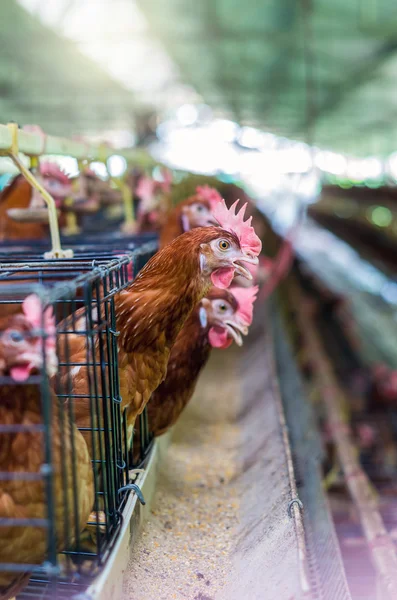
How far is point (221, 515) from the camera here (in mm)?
2115

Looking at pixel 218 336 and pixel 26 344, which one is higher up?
pixel 218 336

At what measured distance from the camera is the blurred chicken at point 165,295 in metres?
1.69

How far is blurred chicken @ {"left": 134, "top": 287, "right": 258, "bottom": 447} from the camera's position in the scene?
7.43ft

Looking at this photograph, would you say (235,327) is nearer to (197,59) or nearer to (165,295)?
(165,295)

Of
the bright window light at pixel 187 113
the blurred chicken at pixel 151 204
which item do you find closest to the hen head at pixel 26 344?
the blurred chicken at pixel 151 204

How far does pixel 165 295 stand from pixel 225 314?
637mm

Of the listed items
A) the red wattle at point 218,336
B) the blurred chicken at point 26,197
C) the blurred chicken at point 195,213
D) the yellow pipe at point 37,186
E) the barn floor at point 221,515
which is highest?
the blurred chicken at point 26,197

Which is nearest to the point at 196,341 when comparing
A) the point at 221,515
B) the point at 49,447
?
the point at 221,515

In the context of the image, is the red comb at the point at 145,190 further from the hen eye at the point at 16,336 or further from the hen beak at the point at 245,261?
the hen eye at the point at 16,336

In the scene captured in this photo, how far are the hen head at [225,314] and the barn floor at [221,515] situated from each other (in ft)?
1.51

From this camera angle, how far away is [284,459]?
218cm

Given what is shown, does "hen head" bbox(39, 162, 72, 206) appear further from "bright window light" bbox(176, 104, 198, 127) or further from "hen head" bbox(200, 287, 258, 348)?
"bright window light" bbox(176, 104, 198, 127)

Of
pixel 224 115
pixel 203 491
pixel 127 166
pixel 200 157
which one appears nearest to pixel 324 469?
pixel 203 491

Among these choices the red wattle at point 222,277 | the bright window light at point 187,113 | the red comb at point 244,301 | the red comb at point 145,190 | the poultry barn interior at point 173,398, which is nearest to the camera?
the poultry barn interior at point 173,398
